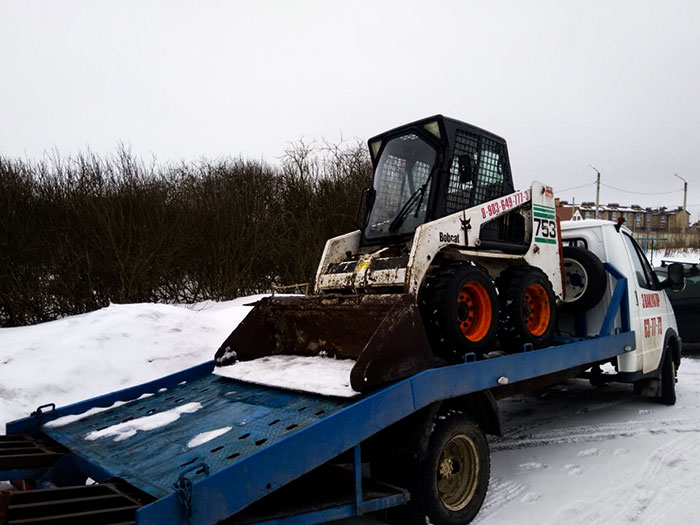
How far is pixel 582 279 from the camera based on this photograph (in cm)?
557

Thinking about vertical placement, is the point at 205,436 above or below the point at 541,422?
above

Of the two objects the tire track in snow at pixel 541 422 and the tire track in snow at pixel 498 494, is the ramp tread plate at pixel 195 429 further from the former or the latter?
the tire track in snow at pixel 541 422

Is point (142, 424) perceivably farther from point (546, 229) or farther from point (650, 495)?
point (546, 229)

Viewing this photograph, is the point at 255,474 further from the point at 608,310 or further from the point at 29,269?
the point at 29,269

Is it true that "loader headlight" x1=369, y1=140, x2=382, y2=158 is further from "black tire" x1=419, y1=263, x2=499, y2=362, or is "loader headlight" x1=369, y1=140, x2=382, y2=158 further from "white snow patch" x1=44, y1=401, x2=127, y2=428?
"white snow patch" x1=44, y1=401, x2=127, y2=428

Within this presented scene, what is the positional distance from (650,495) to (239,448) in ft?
9.79

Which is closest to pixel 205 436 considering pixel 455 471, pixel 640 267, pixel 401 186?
pixel 455 471

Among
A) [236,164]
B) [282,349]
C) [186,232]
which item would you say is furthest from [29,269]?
[282,349]

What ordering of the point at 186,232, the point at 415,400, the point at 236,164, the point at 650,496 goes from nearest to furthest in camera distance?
the point at 415,400 → the point at 650,496 → the point at 186,232 → the point at 236,164

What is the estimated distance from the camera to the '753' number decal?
498 centimetres

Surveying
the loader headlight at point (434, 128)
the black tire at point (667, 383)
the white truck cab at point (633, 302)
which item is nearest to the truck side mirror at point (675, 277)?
the white truck cab at point (633, 302)

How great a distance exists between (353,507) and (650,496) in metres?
2.31

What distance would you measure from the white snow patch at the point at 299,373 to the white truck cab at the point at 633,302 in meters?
3.19

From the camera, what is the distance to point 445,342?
3.78m
